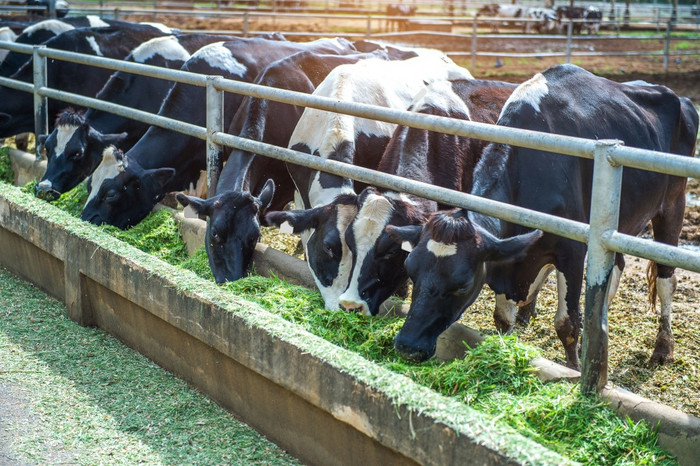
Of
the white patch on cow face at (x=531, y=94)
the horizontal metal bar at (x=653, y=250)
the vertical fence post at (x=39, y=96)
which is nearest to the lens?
the horizontal metal bar at (x=653, y=250)

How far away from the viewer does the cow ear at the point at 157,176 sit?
656 cm

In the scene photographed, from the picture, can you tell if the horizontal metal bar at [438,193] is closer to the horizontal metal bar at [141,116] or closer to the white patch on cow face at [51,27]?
the horizontal metal bar at [141,116]

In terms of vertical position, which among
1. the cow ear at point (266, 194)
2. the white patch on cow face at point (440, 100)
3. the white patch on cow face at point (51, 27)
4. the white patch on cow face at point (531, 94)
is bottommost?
the cow ear at point (266, 194)

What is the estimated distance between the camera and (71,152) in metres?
7.18

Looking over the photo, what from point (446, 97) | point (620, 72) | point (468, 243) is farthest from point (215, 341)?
point (620, 72)

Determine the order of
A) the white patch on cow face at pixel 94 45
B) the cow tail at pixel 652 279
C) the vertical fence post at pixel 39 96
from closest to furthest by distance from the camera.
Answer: the cow tail at pixel 652 279 → the vertical fence post at pixel 39 96 → the white patch on cow face at pixel 94 45

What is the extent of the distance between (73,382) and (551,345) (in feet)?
9.93

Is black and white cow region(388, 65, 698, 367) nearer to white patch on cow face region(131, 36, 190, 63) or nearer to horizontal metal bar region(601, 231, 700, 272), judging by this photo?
horizontal metal bar region(601, 231, 700, 272)

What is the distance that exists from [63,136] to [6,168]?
4.34 feet

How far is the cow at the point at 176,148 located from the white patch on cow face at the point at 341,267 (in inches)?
87.3

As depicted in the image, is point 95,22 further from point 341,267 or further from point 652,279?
point 652,279

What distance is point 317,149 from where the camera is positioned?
5.63 meters

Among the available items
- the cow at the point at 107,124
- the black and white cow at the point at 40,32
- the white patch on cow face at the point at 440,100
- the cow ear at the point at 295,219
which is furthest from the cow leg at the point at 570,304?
the black and white cow at the point at 40,32

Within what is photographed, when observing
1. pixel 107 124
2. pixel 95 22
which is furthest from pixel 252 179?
pixel 95 22
